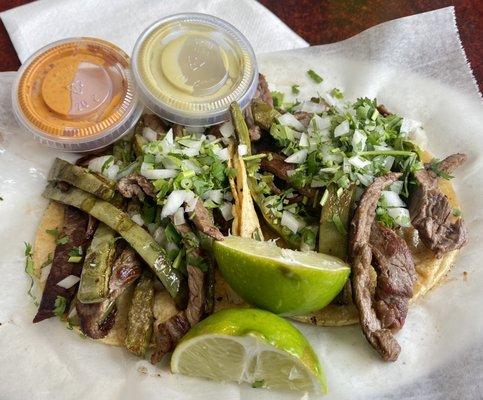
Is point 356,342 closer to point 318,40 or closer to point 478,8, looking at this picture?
point 318,40

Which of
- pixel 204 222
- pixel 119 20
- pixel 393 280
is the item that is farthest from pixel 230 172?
pixel 119 20

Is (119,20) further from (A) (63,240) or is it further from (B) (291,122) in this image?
(A) (63,240)

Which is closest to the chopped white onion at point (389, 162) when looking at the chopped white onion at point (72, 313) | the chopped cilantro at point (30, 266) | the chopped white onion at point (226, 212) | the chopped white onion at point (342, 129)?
the chopped white onion at point (342, 129)

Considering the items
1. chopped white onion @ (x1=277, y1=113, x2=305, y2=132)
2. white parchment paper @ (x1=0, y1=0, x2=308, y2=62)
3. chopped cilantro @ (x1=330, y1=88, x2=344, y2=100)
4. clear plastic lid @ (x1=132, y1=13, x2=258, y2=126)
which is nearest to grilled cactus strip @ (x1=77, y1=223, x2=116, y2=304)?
clear plastic lid @ (x1=132, y1=13, x2=258, y2=126)

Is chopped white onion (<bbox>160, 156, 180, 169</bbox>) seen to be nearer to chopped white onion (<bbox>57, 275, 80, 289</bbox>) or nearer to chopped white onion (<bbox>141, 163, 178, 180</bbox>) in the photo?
chopped white onion (<bbox>141, 163, 178, 180</bbox>)

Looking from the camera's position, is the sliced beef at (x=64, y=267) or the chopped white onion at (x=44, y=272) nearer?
the sliced beef at (x=64, y=267)

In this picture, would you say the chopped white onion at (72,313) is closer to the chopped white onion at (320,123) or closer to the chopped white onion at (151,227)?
the chopped white onion at (151,227)
